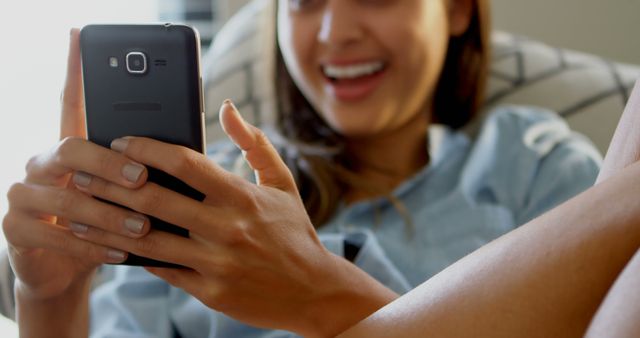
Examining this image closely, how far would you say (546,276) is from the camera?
488mm

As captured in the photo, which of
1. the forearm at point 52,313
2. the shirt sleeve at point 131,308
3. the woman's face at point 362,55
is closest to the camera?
the forearm at point 52,313

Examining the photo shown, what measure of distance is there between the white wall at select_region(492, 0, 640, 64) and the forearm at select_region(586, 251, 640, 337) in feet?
4.06

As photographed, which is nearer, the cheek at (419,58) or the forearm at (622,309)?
the forearm at (622,309)

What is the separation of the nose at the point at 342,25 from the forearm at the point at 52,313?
1.38 ft

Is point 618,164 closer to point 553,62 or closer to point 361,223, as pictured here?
point 361,223

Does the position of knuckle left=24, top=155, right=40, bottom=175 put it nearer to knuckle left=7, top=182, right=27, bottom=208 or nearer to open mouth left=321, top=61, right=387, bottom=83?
knuckle left=7, top=182, right=27, bottom=208

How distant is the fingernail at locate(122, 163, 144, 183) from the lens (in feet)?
1.75

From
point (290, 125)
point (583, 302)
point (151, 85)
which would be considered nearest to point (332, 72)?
point (290, 125)

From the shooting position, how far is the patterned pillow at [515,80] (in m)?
Result: 1.13

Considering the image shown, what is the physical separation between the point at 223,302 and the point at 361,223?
1.36ft

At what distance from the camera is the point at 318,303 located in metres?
0.59

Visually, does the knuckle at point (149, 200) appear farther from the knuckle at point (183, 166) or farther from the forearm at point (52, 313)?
the forearm at point (52, 313)

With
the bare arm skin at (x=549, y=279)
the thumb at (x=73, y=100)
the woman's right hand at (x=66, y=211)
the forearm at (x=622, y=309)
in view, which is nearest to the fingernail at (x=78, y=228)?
the woman's right hand at (x=66, y=211)

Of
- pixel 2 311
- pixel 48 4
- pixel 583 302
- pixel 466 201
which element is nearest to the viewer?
pixel 583 302
